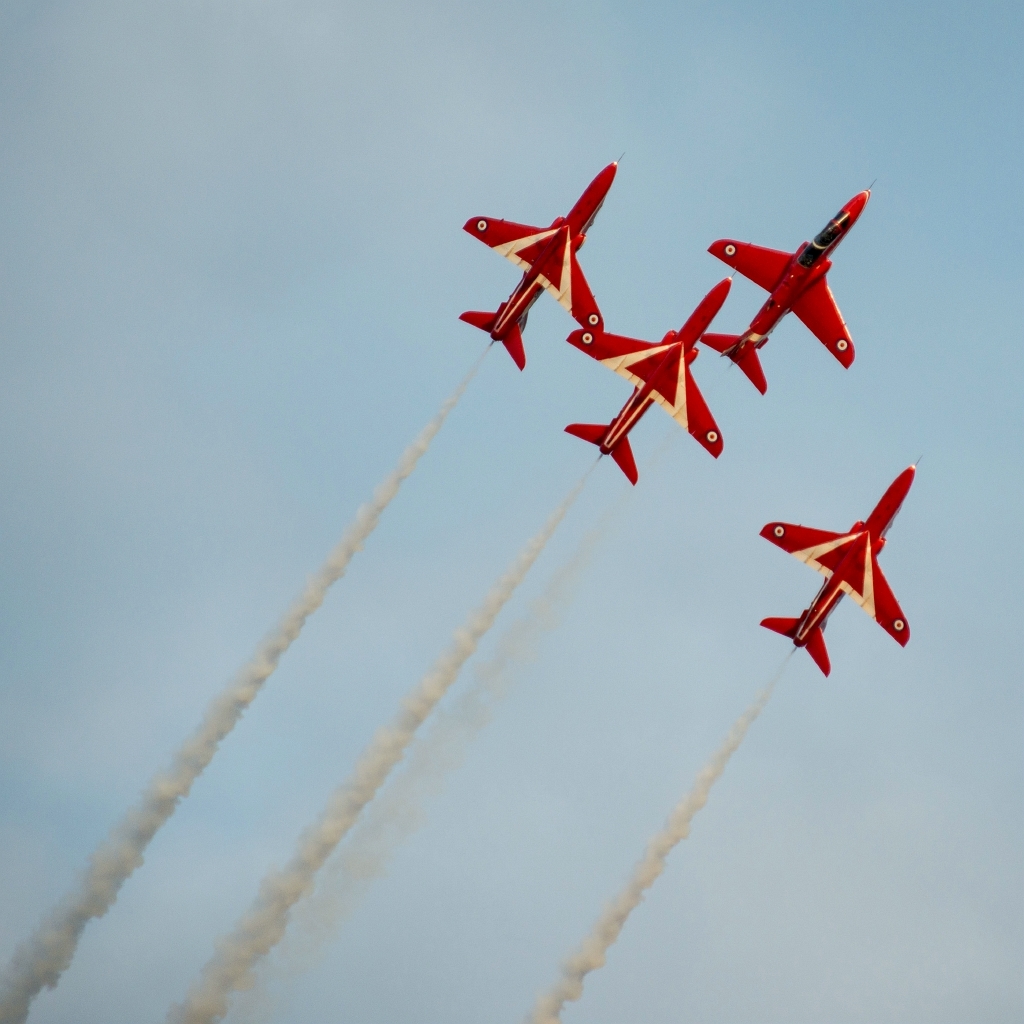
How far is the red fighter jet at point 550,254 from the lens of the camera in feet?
268

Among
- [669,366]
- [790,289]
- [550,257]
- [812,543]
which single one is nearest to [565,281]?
[550,257]

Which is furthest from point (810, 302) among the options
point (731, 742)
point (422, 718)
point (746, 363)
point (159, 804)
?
point (159, 804)

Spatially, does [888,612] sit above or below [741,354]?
below

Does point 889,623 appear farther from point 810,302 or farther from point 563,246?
point 563,246

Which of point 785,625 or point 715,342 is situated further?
point 715,342

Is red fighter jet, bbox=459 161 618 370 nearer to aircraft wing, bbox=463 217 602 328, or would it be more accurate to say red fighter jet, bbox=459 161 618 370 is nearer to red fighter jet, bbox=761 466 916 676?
aircraft wing, bbox=463 217 602 328

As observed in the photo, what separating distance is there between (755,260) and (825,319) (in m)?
4.07

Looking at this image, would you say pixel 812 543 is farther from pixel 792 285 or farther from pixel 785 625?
pixel 792 285

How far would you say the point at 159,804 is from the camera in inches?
3019

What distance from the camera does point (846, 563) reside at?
7875 centimetres

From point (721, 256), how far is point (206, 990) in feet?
123

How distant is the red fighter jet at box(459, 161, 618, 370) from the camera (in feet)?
268

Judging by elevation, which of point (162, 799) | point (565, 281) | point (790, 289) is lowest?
point (162, 799)

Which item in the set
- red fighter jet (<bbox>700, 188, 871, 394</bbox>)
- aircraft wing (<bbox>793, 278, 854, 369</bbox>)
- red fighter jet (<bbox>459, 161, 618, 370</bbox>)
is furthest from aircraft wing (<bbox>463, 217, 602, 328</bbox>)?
aircraft wing (<bbox>793, 278, 854, 369</bbox>)
